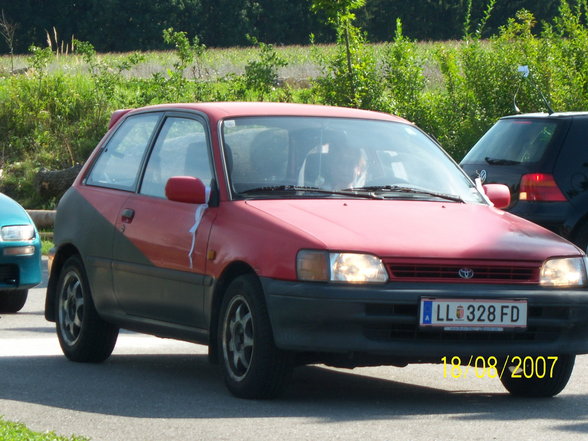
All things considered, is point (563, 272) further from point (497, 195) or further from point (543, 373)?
point (497, 195)

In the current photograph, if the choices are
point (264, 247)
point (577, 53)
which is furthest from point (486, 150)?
point (577, 53)

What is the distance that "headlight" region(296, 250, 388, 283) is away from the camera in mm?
6988

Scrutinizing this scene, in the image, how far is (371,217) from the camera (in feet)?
24.5

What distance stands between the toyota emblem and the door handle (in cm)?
235

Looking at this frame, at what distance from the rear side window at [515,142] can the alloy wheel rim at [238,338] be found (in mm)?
5665

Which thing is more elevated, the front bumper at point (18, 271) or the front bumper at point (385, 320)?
the front bumper at point (385, 320)

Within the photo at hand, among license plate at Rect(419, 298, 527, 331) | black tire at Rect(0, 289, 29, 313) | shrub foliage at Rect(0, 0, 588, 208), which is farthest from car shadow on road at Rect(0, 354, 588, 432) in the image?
shrub foliage at Rect(0, 0, 588, 208)

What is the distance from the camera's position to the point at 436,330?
709 centimetres

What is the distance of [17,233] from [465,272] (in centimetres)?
556

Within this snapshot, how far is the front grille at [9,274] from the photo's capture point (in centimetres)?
1171

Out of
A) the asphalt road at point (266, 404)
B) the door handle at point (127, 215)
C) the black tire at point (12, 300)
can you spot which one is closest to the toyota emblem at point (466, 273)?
the asphalt road at point (266, 404)

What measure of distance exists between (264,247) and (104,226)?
203 cm
